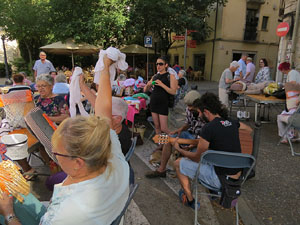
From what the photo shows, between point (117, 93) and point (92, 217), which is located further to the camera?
point (117, 93)

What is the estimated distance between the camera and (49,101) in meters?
3.30

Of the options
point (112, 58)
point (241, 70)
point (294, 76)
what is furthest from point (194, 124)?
point (241, 70)

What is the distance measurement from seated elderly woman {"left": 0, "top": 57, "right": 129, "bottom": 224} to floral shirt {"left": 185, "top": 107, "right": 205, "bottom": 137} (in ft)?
7.25

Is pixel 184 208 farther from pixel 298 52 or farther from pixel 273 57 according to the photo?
pixel 273 57

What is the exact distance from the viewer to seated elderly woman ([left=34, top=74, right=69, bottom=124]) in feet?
10.6

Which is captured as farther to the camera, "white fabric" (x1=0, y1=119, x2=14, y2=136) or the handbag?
the handbag

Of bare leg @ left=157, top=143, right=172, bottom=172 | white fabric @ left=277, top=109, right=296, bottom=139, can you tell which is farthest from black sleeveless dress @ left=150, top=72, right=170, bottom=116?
white fabric @ left=277, top=109, right=296, bottom=139

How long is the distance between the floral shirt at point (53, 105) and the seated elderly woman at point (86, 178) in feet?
7.83

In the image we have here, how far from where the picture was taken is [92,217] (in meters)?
0.94

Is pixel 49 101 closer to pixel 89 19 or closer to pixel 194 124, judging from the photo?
pixel 194 124

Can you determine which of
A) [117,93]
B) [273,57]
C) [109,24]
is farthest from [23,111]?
[273,57]

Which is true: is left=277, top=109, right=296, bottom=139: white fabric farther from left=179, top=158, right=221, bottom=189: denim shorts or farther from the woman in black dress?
left=179, top=158, right=221, bottom=189: denim shorts

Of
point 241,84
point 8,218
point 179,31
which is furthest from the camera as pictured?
point 179,31

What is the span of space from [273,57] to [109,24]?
15212 mm
